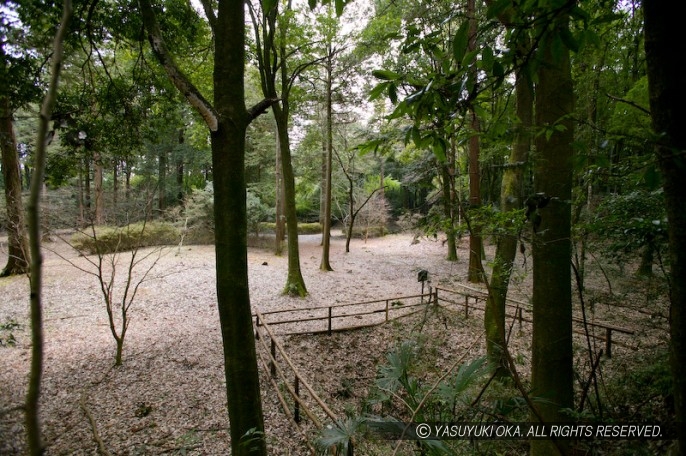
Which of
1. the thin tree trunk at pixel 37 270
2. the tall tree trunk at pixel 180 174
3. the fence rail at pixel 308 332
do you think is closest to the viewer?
the thin tree trunk at pixel 37 270

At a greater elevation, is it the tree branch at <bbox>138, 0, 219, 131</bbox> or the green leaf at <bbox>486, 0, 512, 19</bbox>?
the tree branch at <bbox>138, 0, 219, 131</bbox>

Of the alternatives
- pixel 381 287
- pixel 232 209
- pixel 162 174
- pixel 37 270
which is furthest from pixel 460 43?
pixel 162 174

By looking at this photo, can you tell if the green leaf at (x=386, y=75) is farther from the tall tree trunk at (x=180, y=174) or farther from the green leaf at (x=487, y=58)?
the tall tree trunk at (x=180, y=174)

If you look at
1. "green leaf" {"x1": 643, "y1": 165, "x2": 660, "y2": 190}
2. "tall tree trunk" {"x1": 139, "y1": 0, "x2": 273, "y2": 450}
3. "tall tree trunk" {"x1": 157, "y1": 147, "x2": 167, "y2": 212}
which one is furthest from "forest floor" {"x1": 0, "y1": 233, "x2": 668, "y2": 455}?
"tall tree trunk" {"x1": 157, "y1": 147, "x2": 167, "y2": 212}

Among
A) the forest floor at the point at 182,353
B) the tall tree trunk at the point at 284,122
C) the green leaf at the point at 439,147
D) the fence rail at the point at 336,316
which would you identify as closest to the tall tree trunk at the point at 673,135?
the green leaf at the point at 439,147

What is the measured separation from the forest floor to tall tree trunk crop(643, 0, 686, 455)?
1565 mm

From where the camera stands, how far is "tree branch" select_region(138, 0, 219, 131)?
2.38m

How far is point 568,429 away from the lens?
7.62 feet

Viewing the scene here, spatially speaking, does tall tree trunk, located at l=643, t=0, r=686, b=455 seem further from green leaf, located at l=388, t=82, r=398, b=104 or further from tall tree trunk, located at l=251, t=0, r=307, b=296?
tall tree trunk, located at l=251, t=0, r=307, b=296

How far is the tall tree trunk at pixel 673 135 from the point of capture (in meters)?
0.75

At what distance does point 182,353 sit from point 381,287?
6945mm

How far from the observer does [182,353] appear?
5957 millimetres

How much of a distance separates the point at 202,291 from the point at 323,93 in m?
8.98

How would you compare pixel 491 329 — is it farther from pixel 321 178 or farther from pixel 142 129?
pixel 321 178
